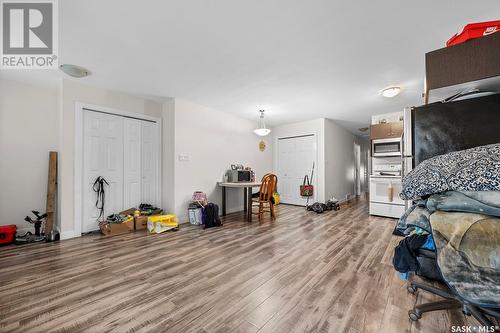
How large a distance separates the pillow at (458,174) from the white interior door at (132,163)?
406 centimetres

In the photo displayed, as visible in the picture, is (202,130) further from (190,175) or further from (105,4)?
(105,4)

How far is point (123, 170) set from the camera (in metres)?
3.63

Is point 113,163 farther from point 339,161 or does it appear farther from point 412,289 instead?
point 339,161

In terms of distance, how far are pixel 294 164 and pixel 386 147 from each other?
91.1 inches

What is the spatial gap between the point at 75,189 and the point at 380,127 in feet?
19.2

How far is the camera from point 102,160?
340 centimetres

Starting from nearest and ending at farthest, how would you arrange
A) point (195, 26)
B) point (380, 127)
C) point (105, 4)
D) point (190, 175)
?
point (105, 4) → point (195, 26) → point (190, 175) → point (380, 127)

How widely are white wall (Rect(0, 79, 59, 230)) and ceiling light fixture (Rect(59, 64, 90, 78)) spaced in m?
1.04

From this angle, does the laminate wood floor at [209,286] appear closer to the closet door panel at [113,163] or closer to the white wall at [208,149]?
the closet door panel at [113,163]

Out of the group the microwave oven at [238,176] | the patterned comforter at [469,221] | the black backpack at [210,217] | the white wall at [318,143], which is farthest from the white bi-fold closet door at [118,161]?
the patterned comforter at [469,221]

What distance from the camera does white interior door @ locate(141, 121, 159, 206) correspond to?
12.8 feet

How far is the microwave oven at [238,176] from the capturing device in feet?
15.0

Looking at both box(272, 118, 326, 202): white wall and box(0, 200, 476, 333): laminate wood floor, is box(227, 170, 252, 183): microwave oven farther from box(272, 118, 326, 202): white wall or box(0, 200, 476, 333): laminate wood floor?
box(272, 118, 326, 202): white wall

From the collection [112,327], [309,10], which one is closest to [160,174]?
[112,327]
